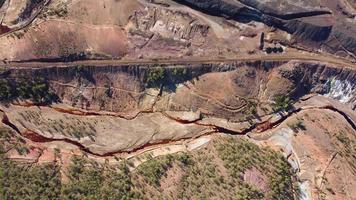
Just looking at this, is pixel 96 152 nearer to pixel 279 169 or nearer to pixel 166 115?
pixel 166 115

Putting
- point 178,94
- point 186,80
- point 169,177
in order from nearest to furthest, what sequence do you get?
point 169,177
point 186,80
point 178,94

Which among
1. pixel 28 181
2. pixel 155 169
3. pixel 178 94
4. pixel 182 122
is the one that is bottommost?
pixel 28 181

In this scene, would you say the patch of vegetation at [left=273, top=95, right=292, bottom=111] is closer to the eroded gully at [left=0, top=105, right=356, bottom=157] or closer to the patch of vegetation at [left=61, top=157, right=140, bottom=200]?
the eroded gully at [left=0, top=105, right=356, bottom=157]

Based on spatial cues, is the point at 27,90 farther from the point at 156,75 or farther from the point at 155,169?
the point at 155,169

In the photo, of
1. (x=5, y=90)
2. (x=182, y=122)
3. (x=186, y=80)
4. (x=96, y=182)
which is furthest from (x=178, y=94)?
(x=5, y=90)

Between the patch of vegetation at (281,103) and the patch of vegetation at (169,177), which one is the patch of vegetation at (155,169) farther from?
the patch of vegetation at (281,103)

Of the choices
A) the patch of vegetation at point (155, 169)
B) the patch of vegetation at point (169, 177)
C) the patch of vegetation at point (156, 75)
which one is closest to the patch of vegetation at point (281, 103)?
the patch of vegetation at point (169, 177)

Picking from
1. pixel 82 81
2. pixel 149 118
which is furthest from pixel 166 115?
pixel 82 81
